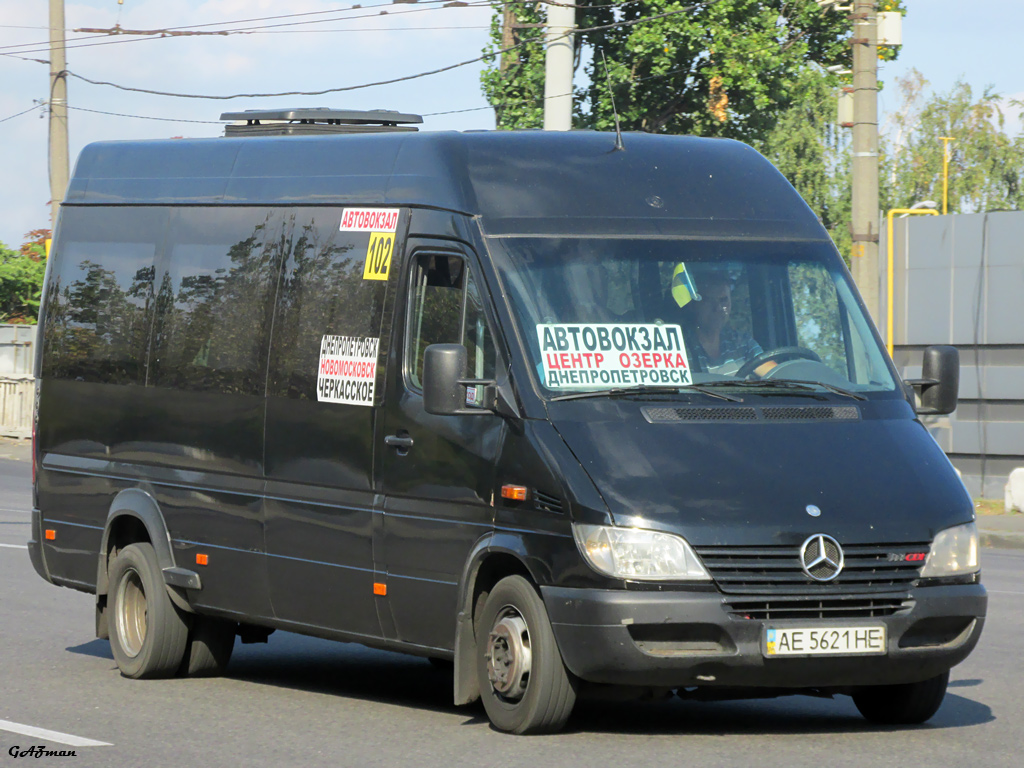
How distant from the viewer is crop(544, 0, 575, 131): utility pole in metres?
19.9

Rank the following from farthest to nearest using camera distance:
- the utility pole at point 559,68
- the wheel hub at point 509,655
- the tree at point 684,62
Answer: the tree at point 684,62 < the utility pole at point 559,68 < the wheel hub at point 509,655

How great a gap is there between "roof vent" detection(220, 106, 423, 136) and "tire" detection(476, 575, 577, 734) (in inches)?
147

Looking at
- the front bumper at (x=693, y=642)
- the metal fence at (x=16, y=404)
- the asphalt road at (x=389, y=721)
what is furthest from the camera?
the metal fence at (x=16, y=404)

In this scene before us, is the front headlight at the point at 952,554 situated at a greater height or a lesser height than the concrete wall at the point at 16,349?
lesser

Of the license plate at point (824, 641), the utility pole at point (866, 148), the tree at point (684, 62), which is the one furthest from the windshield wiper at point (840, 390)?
the tree at point (684, 62)

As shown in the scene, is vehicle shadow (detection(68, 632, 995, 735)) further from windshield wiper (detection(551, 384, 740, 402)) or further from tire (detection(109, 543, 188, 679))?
windshield wiper (detection(551, 384, 740, 402))

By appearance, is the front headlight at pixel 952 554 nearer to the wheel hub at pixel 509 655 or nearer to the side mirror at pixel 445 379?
the wheel hub at pixel 509 655

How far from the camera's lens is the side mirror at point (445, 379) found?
724 centimetres

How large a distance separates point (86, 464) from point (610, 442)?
13.8 feet

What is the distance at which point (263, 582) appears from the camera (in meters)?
8.79

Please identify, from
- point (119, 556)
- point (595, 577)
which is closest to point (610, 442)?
point (595, 577)

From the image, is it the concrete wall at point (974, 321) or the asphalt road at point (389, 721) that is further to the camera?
the concrete wall at point (974, 321)

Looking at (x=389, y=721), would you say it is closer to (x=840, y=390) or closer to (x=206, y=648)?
(x=206, y=648)

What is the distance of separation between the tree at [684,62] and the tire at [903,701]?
934 inches
